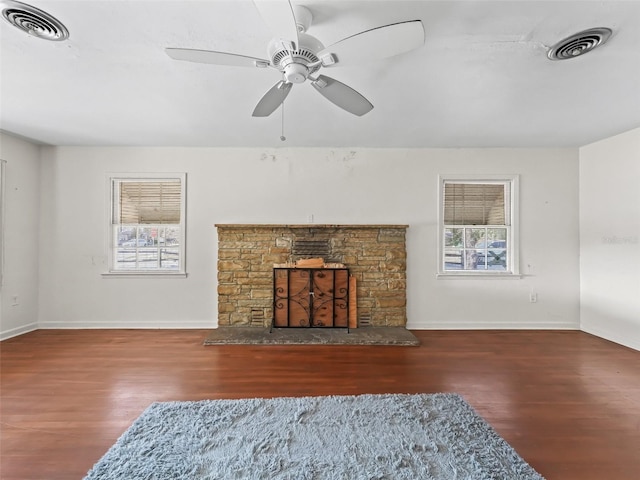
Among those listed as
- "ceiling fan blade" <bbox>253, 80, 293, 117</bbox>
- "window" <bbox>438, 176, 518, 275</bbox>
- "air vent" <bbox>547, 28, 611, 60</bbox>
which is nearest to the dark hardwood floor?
"window" <bbox>438, 176, 518, 275</bbox>

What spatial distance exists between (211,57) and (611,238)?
469 cm

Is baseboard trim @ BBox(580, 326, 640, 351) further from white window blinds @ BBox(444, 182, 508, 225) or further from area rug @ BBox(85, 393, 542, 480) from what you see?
area rug @ BBox(85, 393, 542, 480)

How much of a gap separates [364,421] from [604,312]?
3.64 metres

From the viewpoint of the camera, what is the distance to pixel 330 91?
6.06 ft

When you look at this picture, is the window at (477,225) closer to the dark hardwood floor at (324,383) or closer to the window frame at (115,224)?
the dark hardwood floor at (324,383)

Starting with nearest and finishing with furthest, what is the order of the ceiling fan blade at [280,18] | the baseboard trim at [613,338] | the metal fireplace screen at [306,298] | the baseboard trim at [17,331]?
the ceiling fan blade at [280,18] → the baseboard trim at [613,338] → the baseboard trim at [17,331] → the metal fireplace screen at [306,298]

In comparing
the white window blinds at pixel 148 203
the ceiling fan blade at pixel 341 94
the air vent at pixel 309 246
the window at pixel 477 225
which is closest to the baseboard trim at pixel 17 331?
the white window blinds at pixel 148 203

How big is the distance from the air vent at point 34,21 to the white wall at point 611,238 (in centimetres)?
526

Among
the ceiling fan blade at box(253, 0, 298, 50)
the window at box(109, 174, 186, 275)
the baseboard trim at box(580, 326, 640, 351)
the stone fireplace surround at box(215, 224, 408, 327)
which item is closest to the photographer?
the ceiling fan blade at box(253, 0, 298, 50)

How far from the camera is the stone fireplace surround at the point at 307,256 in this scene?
3.77 meters

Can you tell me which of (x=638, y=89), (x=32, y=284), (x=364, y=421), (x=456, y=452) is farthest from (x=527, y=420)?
(x=32, y=284)

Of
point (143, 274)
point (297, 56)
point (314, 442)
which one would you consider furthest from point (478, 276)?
point (143, 274)

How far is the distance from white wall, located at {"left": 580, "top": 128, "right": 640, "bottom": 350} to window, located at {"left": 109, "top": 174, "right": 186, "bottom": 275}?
546cm

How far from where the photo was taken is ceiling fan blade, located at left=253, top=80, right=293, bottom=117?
1769 millimetres
